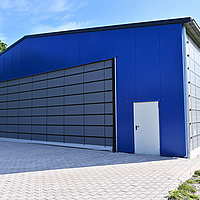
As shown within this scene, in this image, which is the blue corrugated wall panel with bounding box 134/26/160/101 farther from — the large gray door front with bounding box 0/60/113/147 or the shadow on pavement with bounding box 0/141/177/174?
the shadow on pavement with bounding box 0/141/177/174

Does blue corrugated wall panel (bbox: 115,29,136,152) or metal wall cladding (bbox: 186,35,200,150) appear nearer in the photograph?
metal wall cladding (bbox: 186,35,200,150)

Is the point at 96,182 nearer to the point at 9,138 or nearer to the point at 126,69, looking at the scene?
the point at 126,69

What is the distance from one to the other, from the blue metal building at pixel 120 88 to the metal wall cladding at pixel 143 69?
0.12ft

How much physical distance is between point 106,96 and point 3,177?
18.6 feet

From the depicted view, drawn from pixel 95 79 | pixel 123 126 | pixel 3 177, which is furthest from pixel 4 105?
pixel 3 177

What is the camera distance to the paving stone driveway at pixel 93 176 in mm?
4914

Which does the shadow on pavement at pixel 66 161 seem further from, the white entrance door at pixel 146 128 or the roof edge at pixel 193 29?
the roof edge at pixel 193 29

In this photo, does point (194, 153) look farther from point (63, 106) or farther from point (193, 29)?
point (63, 106)

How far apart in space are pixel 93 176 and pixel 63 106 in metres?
6.92

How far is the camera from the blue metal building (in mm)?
8938

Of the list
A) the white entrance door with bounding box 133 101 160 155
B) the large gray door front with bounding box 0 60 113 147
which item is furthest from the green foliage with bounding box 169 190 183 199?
the large gray door front with bounding box 0 60 113 147

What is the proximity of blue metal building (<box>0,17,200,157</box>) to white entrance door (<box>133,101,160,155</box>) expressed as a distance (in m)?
0.04

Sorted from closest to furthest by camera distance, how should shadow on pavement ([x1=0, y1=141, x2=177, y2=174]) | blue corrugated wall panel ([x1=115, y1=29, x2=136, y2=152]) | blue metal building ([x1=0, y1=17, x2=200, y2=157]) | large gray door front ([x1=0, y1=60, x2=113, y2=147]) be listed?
shadow on pavement ([x1=0, y1=141, x2=177, y2=174]) < blue metal building ([x1=0, y1=17, x2=200, y2=157]) < blue corrugated wall panel ([x1=115, y1=29, x2=136, y2=152]) < large gray door front ([x1=0, y1=60, x2=113, y2=147])

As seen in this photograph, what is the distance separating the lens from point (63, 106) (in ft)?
41.8
